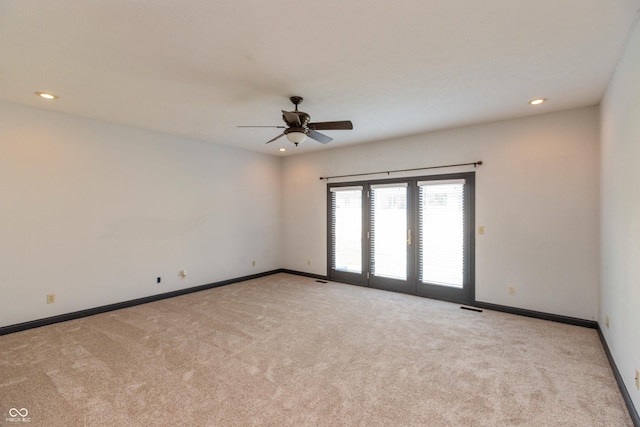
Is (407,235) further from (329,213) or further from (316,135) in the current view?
(316,135)

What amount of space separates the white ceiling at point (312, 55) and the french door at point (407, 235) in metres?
1.41

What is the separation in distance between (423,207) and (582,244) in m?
2.04

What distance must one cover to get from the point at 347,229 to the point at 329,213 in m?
0.54

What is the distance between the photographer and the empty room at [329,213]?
6.85 ft

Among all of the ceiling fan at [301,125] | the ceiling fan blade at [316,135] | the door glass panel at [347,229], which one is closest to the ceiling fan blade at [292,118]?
the ceiling fan at [301,125]

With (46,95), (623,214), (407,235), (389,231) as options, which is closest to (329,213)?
(389,231)

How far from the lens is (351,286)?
5.64 m

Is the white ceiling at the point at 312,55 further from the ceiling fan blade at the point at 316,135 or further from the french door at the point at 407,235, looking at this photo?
the french door at the point at 407,235

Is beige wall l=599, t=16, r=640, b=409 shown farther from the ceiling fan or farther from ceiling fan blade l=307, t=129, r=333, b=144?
ceiling fan blade l=307, t=129, r=333, b=144

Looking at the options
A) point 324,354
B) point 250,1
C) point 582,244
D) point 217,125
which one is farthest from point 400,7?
point 582,244

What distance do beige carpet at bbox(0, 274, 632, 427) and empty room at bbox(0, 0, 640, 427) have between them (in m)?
0.02

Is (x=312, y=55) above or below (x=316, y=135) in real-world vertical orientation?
above

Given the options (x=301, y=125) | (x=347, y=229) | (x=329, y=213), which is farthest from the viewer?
(x=329, y=213)

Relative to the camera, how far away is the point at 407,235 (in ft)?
16.6
